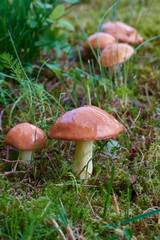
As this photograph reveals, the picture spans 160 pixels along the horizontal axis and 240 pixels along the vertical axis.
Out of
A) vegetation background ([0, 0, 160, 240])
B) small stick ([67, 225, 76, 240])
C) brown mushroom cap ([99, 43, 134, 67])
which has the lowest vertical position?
small stick ([67, 225, 76, 240])

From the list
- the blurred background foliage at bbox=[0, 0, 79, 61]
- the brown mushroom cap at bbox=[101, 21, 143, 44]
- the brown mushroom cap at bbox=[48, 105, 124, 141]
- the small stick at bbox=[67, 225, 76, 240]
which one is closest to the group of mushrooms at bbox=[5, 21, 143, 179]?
the brown mushroom cap at bbox=[48, 105, 124, 141]

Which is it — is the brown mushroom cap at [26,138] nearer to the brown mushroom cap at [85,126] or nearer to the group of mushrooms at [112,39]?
the brown mushroom cap at [85,126]

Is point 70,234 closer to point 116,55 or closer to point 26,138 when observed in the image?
point 26,138

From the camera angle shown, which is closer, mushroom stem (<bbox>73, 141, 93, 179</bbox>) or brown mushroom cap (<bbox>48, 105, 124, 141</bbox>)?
brown mushroom cap (<bbox>48, 105, 124, 141</bbox>)

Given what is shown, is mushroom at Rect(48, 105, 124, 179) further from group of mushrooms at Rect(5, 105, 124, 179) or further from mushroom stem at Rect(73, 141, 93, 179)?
mushroom stem at Rect(73, 141, 93, 179)

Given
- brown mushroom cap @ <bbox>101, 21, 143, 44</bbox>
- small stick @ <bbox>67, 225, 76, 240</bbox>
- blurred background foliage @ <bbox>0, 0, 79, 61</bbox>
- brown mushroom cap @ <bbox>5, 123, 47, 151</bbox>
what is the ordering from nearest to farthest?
small stick @ <bbox>67, 225, 76, 240</bbox>
brown mushroom cap @ <bbox>5, 123, 47, 151</bbox>
blurred background foliage @ <bbox>0, 0, 79, 61</bbox>
brown mushroom cap @ <bbox>101, 21, 143, 44</bbox>

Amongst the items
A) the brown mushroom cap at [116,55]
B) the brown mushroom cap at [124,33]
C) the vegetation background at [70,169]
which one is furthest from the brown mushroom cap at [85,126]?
the brown mushroom cap at [124,33]

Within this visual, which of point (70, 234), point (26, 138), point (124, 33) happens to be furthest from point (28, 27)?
point (70, 234)
